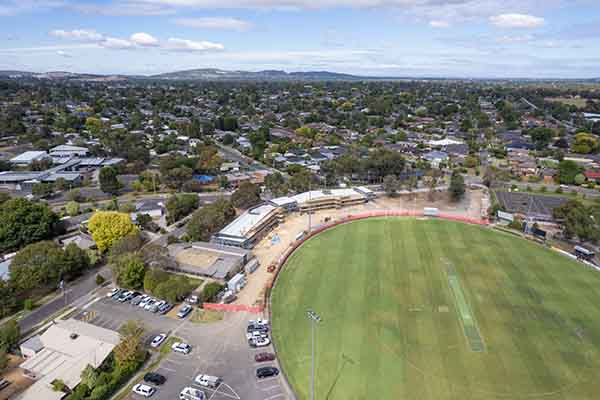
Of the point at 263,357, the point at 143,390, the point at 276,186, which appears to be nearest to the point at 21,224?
the point at 143,390

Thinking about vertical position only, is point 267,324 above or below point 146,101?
below

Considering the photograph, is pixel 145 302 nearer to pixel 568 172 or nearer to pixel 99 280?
pixel 99 280

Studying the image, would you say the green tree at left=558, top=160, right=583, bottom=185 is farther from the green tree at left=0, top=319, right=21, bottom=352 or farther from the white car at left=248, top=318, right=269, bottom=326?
the green tree at left=0, top=319, right=21, bottom=352

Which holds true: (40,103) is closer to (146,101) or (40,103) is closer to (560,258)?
(146,101)

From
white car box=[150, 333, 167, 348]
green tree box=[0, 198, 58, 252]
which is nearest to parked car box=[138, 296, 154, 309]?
white car box=[150, 333, 167, 348]

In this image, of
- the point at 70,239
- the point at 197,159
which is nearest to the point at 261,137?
the point at 197,159
